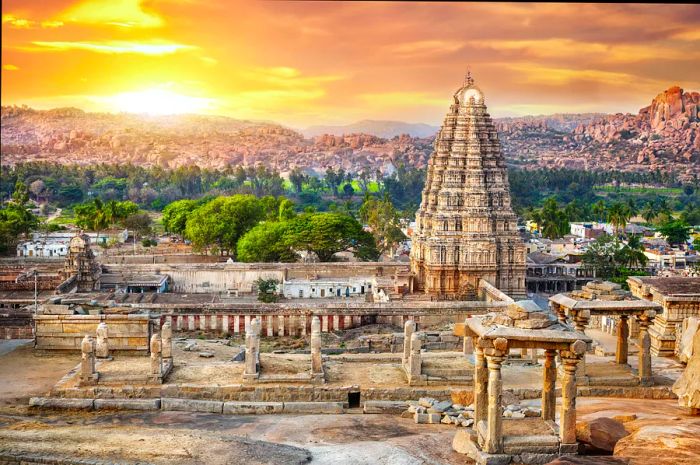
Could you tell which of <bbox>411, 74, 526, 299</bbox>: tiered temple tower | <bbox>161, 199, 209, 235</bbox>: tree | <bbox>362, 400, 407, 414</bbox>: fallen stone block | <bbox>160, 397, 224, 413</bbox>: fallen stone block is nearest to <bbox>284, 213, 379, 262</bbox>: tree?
<bbox>411, 74, 526, 299</bbox>: tiered temple tower

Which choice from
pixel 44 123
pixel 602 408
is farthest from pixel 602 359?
pixel 44 123

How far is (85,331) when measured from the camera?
80.4ft

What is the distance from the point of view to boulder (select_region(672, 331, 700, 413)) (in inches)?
660

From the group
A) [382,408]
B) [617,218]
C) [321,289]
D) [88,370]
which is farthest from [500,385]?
[617,218]

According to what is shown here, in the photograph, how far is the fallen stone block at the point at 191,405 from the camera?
63.4ft

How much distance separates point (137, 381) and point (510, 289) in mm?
24439

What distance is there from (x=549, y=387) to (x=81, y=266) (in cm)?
2785

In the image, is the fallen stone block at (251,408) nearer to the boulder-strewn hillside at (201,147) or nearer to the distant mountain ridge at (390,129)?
the distant mountain ridge at (390,129)

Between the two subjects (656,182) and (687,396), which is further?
(656,182)

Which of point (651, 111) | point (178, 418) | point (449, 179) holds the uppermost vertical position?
point (651, 111)

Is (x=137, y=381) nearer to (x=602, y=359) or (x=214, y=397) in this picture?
(x=214, y=397)

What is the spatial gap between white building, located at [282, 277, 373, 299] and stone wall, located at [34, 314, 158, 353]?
19.1 metres

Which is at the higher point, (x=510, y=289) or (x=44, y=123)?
(x=44, y=123)

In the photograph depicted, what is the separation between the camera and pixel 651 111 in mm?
75750
